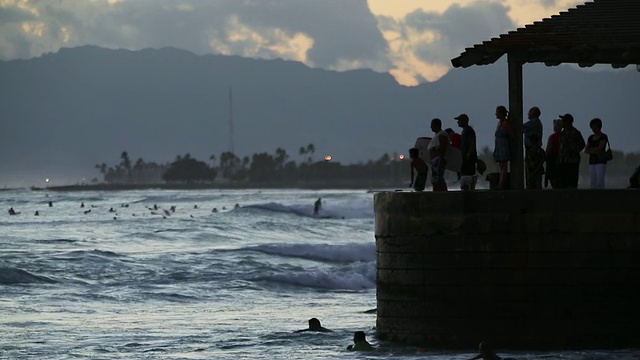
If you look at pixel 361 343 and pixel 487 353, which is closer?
pixel 487 353

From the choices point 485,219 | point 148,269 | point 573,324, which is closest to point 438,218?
point 485,219

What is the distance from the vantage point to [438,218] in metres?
17.8

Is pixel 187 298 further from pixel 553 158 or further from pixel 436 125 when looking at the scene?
pixel 553 158

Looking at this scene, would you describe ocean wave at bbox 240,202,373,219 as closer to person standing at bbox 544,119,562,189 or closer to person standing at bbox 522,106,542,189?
person standing at bbox 544,119,562,189

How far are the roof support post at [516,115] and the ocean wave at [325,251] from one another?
28841 millimetres

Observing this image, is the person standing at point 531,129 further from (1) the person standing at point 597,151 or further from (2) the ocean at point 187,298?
(2) the ocean at point 187,298

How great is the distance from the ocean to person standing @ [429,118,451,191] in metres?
2.37

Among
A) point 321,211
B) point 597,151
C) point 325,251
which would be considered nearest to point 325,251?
point 325,251

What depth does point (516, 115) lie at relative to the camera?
19.0 metres

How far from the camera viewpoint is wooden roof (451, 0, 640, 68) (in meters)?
18.6

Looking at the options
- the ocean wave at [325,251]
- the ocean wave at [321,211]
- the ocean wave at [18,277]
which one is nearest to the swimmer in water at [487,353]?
the ocean wave at [18,277]

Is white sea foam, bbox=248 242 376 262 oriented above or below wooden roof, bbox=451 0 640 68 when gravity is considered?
below

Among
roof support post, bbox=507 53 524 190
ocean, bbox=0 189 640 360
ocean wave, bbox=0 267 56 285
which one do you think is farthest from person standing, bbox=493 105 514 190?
ocean wave, bbox=0 267 56 285

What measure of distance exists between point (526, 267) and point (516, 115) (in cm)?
241
